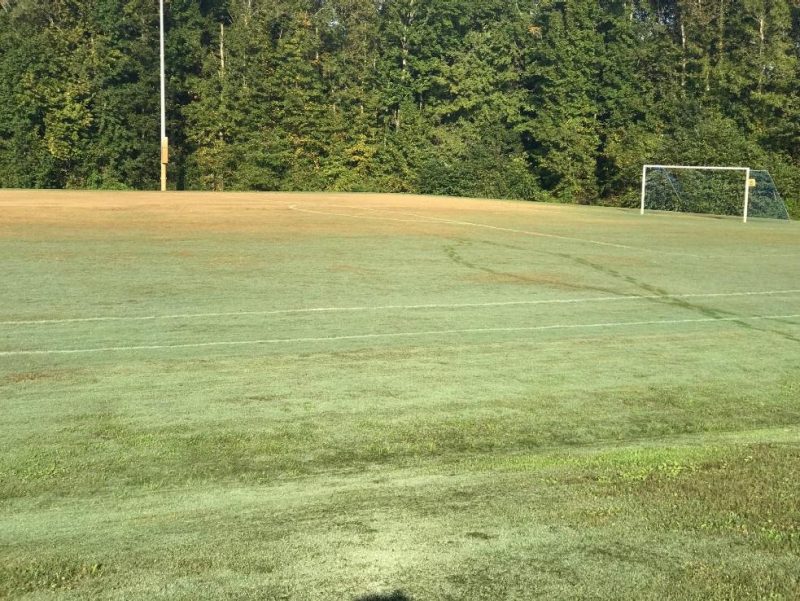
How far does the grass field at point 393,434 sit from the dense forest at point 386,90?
4229 cm

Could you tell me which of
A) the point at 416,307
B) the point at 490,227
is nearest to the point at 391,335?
the point at 416,307

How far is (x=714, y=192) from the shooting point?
41906 mm

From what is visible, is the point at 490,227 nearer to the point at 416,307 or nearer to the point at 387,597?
the point at 416,307

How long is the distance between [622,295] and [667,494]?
9.53 m

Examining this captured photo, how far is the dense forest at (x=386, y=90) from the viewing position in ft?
186

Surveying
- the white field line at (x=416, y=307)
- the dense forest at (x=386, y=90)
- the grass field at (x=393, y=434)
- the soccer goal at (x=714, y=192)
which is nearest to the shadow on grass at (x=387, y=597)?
the grass field at (x=393, y=434)

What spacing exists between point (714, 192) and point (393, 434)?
123 feet

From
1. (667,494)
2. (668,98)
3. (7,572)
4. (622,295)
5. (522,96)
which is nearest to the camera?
(7,572)

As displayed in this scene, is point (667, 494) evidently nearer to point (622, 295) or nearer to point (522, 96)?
point (622, 295)

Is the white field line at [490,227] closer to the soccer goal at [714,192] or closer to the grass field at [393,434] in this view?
the grass field at [393,434]

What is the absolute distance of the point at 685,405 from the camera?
27.1 feet

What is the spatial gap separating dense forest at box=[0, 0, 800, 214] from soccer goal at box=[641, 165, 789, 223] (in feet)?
33.1

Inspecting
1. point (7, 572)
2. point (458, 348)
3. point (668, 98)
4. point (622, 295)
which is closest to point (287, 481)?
point (7, 572)

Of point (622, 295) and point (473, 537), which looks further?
point (622, 295)
